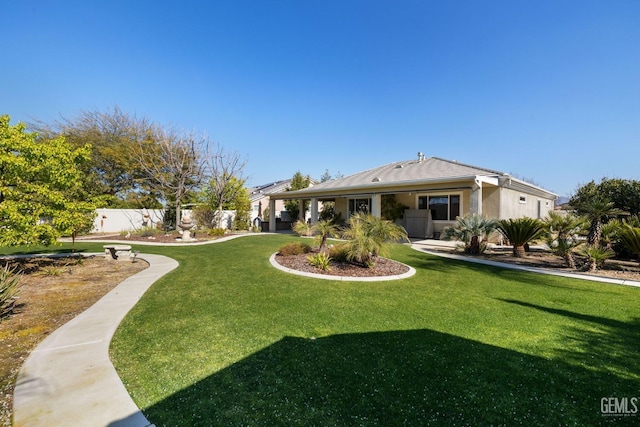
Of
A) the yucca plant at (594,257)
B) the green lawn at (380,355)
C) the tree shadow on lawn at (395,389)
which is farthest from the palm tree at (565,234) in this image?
the tree shadow on lawn at (395,389)

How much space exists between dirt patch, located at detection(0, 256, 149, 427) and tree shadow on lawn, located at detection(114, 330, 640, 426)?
5.83 ft

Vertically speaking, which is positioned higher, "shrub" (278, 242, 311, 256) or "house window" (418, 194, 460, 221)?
"house window" (418, 194, 460, 221)

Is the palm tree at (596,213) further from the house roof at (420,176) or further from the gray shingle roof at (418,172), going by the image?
the gray shingle roof at (418,172)

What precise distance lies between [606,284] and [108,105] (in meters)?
36.7

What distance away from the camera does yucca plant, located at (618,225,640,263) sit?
838cm

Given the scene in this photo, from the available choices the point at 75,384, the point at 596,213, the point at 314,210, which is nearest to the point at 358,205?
the point at 314,210

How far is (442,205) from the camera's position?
56.6 feet

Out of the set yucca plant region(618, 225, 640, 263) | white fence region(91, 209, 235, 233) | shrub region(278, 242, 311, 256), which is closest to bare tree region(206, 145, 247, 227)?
white fence region(91, 209, 235, 233)

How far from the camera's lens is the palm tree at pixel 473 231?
11.6 m

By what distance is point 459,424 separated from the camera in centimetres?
230

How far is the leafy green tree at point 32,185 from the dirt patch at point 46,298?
47.2 inches

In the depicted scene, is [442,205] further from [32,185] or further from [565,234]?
[32,185]

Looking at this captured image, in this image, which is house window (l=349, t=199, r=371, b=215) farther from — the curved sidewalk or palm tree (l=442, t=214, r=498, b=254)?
the curved sidewalk

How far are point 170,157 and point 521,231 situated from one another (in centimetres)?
2459
